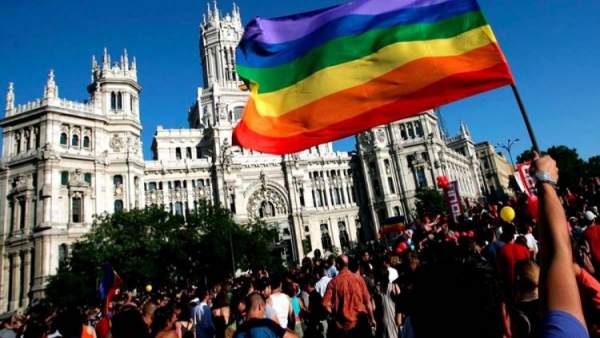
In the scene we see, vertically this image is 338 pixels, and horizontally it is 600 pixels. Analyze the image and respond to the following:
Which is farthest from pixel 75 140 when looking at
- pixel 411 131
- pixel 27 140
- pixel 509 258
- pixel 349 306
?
pixel 509 258

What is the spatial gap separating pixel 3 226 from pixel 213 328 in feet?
144

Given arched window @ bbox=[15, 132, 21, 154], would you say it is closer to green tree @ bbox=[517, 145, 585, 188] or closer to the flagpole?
the flagpole

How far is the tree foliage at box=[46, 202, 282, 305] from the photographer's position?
3212cm

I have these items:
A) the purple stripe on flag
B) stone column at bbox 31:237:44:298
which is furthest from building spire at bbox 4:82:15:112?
the purple stripe on flag

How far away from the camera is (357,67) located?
6.08 meters

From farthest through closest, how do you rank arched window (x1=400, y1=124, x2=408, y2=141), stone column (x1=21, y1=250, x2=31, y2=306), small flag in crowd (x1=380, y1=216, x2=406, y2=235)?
arched window (x1=400, y1=124, x2=408, y2=141) → stone column (x1=21, y1=250, x2=31, y2=306) → small flag in crowd (x1=380, y1=216, x2=406, y2=235)

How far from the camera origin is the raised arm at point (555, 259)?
1.52 metres

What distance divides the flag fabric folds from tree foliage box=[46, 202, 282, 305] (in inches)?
1098

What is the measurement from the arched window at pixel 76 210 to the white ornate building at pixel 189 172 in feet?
0.36

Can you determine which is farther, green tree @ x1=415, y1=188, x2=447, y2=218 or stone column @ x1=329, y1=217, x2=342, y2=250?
stone column @ x1=329, y1=217, x2=342, y2=250

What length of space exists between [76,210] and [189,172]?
1525 centimetres

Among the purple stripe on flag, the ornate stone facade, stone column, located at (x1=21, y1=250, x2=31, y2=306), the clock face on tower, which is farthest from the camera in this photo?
the ornate stone facade

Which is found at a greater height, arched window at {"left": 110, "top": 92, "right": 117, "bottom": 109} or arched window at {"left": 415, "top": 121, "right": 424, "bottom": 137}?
arched window at {"left": 110, "top": 92, "right": 117, "bottom": 109}

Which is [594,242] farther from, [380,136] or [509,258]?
[380,136]
